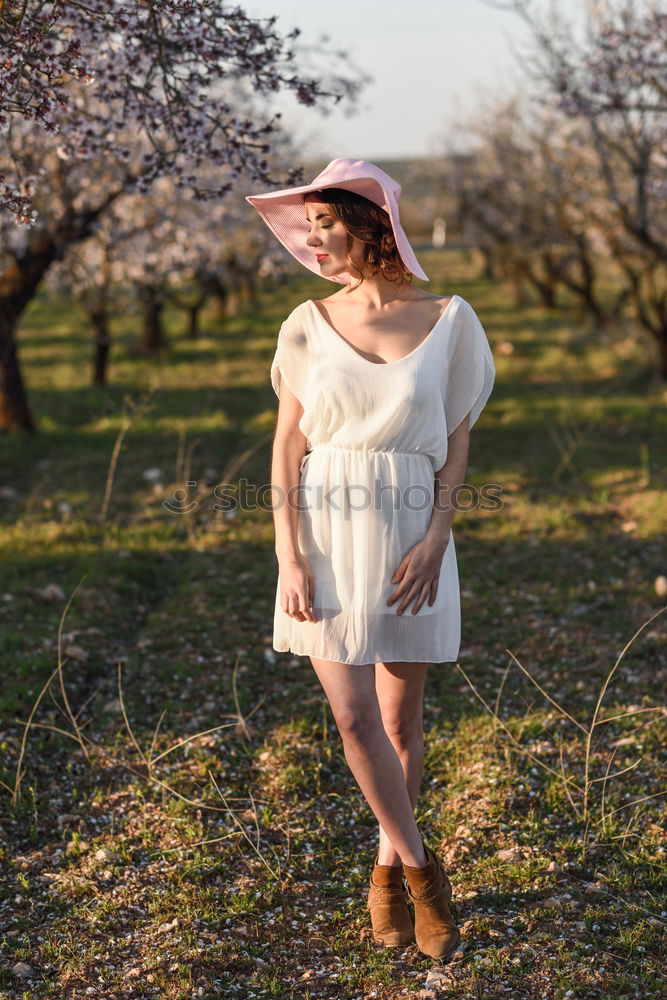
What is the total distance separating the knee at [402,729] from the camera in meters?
3.40

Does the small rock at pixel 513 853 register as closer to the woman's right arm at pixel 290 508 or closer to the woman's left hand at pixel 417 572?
the woman's left hand at pixel 417 572

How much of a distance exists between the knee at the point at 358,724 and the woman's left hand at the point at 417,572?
1.26ft

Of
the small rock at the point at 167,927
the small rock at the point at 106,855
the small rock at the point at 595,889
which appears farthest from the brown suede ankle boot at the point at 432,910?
the small rock at the point at 106,855

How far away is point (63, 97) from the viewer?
4.22 m

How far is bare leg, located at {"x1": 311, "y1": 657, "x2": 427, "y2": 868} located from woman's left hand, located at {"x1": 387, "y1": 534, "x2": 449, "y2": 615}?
0.30 metres

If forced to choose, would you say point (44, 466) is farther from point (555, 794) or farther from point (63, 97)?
point (555, 794)

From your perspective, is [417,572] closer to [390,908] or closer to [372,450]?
[372,450]

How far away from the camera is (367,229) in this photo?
3.16 m

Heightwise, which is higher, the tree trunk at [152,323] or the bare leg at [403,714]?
the tree trunk at [152,323]

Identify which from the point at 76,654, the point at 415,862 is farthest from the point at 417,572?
the point at 76,654

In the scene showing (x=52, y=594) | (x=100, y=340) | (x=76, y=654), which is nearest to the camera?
(x=76, y=654)

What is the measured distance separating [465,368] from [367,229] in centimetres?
61

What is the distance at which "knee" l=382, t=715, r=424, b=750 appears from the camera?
3404mm

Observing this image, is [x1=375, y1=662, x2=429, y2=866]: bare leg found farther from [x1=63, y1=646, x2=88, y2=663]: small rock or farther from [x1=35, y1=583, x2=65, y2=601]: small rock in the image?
[x1=35, y1=583, x2=65, y2=601]: small rock
